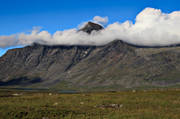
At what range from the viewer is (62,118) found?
36.2 metres

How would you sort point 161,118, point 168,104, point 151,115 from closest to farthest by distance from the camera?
point 161,118, point 151,115, point 168,104

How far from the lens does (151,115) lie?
3700 cm

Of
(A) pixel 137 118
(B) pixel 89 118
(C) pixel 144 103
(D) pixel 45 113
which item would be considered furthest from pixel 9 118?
(C) pixel 144 103

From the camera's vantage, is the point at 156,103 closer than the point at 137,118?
No

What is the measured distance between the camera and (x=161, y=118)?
1364 inches

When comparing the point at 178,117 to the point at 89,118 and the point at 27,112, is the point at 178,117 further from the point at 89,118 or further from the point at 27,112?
the point at 27,112

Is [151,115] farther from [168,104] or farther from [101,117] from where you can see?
[168,104]

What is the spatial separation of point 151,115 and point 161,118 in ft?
8.20

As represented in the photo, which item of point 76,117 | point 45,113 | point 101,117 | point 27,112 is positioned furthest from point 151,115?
point 27,112

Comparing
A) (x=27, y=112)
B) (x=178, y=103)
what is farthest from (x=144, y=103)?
(x=27, y=112)

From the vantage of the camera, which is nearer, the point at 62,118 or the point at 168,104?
the point at 62,118

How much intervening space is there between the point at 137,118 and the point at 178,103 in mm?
22187

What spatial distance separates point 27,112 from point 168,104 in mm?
30945

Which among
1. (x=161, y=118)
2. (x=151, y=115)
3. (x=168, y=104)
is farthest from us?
(x=168, y=104)
